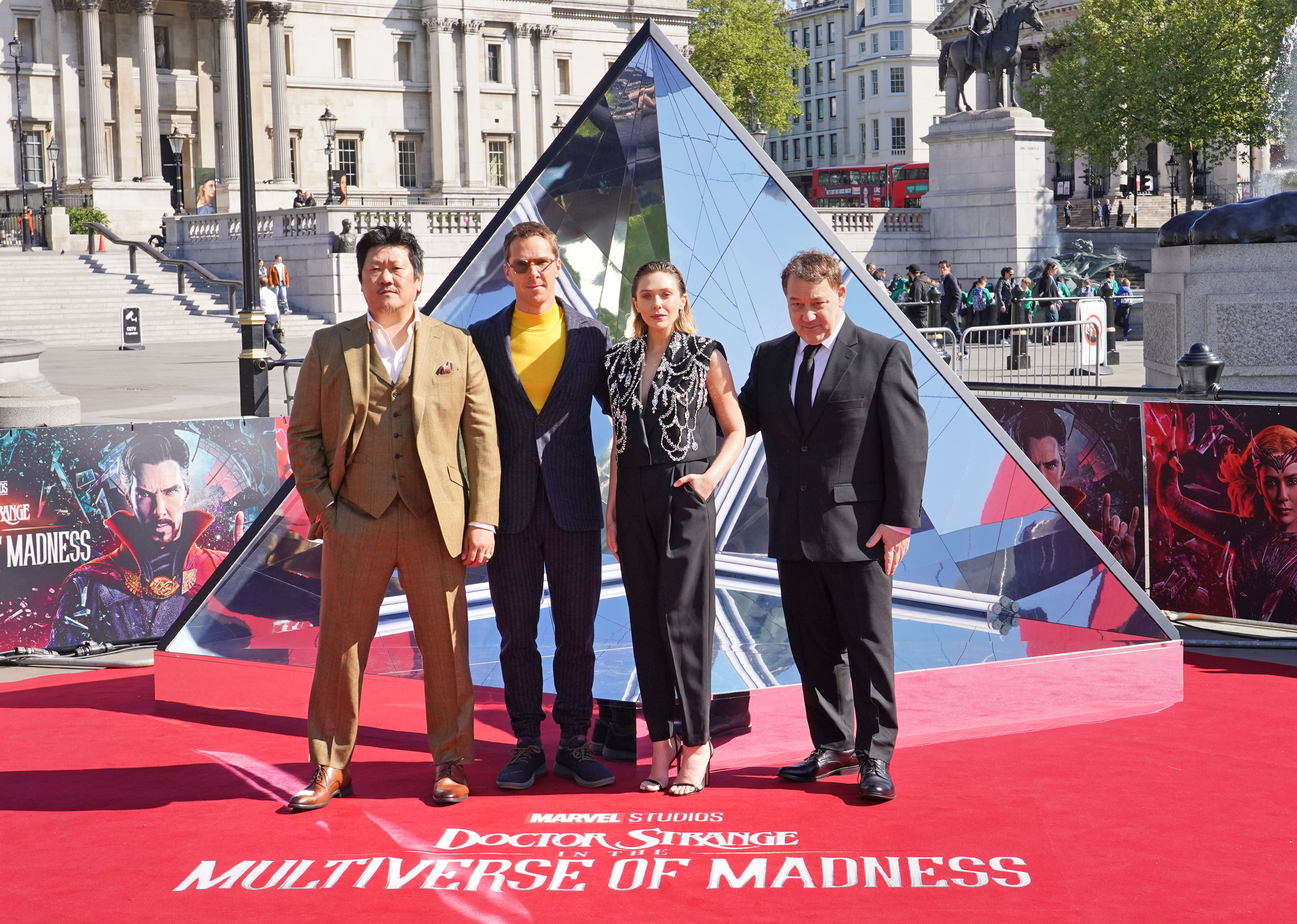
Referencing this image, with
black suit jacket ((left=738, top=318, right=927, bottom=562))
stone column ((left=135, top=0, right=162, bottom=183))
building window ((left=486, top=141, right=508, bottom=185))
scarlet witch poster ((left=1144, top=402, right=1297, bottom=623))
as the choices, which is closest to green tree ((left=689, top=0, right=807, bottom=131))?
building window ((left=486, top=141, right=508, bottom=185))

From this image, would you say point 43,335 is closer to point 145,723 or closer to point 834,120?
point 145,723

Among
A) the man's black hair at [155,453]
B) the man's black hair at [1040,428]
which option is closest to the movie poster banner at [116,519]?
the man's black hair at [155,453]

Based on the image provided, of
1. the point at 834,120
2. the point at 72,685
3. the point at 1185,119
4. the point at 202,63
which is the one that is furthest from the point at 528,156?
the point at 72,685

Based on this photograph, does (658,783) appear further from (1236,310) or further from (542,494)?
(1236,310)

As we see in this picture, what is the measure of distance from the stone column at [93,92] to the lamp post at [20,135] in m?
2.34

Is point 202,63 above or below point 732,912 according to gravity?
above

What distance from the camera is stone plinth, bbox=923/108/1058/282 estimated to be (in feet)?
116

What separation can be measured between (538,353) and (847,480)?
1.15 metres

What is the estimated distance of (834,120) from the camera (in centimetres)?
10512

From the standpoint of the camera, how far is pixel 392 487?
468 centimetres

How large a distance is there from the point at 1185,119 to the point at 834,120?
5730cm

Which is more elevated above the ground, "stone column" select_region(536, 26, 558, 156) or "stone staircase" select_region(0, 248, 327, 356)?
"stone column" select_region(536, 26, 558, 156)

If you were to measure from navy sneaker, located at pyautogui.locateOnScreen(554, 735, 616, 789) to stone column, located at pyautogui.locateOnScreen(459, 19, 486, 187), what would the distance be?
6071cm

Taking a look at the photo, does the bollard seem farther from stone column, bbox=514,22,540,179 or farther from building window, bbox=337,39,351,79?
building window, bbox=337,39,351,79
